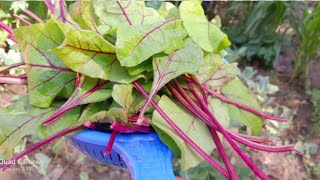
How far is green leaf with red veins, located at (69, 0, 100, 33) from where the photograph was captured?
2.51 feet

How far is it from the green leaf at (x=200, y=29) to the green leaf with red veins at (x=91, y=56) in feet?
0.42

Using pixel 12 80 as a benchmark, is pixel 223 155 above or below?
below

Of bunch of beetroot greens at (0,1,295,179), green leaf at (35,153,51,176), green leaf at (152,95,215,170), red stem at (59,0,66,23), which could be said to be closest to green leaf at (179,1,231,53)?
bunch of beetroot greens at (0,1,295,179)

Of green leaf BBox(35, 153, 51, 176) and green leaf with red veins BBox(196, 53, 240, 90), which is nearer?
green leaf with red veins BBox(196, 53, 240, 90)

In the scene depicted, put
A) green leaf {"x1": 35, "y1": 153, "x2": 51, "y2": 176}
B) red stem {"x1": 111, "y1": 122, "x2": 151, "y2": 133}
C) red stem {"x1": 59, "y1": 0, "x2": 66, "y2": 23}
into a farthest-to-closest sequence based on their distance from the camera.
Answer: green leaf {"x1": 35, "y1": 153, "x2": 51, "y2": 176} < red stem {"x1": 59, "y1": 0, "x2": 66, "y2": 23} < red stem {"x1": 111, "y1": 122, "x2": 151, "y2": 133}

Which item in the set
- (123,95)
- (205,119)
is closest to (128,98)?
(123,95)

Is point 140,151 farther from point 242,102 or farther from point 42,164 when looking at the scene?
point 42,164

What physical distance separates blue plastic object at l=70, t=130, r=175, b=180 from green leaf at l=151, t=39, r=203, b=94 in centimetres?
9

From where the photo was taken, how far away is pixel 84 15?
30.3 inches

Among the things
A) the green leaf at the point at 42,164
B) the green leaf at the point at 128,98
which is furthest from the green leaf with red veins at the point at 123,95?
the green leaf at the point at 42,164

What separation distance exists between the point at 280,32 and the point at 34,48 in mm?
1756

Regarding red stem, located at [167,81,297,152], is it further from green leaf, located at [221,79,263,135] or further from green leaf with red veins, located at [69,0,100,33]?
green leaf with red veins, located at [69,0,100,33]

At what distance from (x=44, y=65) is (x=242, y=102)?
1.20ft

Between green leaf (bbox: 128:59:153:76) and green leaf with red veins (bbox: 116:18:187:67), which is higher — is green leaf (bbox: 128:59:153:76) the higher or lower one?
the lower one
